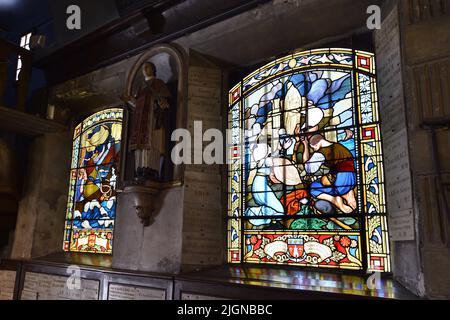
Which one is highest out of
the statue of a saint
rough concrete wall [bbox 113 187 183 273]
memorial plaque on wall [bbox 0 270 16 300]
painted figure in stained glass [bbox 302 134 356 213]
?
the statue of a saint

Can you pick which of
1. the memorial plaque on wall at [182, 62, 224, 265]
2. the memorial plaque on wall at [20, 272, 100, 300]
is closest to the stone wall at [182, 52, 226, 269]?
the memorial plaque on wall at [182, 62, 224, 265]

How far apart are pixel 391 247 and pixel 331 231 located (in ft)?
1.57

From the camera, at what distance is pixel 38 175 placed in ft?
15.7

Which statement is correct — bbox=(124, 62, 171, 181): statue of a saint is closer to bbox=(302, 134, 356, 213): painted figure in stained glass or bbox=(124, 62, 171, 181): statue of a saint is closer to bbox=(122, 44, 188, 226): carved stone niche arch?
bbox=(122, 44, 188, 226): carved stone niche arch

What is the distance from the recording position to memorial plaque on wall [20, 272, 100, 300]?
3.74m

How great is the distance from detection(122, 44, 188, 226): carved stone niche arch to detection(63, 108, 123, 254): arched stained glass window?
0.95 meters

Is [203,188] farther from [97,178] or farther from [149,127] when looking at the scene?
[97,178]

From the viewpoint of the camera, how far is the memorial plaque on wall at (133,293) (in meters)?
3.23

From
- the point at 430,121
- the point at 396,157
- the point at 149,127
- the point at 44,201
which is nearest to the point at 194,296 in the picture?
the point at 149,127

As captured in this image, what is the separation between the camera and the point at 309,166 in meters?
3.30

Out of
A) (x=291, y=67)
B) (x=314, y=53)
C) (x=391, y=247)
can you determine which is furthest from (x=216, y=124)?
(x=391, y=247)

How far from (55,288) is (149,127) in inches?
79.2
